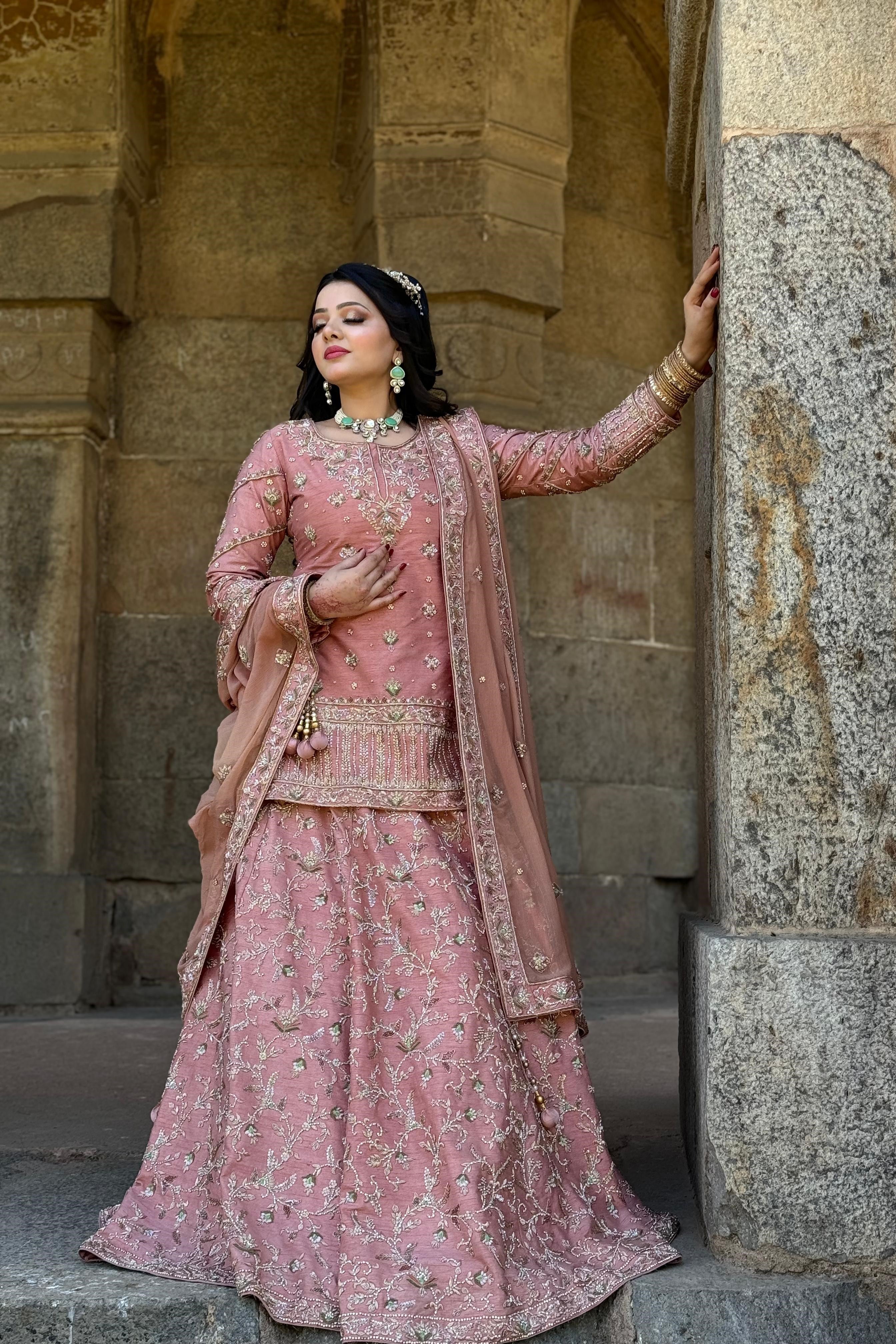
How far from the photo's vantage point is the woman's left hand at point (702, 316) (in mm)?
2783

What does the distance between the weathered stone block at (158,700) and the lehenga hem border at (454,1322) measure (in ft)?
10.8

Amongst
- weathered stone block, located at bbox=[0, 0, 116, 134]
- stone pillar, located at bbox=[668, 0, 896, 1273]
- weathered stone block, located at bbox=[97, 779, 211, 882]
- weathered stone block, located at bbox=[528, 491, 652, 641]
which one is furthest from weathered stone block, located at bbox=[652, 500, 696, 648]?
stone pillar, located at bbox=[668, 0, 896, 1273]

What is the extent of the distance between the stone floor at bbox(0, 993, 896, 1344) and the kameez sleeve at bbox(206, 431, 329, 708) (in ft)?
3.24

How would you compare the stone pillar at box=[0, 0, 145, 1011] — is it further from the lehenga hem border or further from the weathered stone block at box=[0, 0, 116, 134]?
the lehenga hem border

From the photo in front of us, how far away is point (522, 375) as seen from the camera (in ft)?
17.8

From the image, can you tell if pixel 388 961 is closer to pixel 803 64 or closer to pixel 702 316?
pixel 702 316

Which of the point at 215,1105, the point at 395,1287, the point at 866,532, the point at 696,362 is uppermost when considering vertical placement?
the point at 696,362

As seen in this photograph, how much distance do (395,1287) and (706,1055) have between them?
59 cm

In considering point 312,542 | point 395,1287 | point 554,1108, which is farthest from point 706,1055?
point 312,542

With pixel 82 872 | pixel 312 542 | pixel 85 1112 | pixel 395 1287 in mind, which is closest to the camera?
pixel 395 1287

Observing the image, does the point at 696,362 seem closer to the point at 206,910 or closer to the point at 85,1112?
the point at 206,910

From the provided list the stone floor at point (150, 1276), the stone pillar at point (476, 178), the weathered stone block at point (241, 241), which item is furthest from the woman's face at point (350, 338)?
the weathered stone block at point (241, 241)

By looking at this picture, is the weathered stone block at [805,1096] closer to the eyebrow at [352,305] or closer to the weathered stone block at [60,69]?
the eyebrow at [352,305]

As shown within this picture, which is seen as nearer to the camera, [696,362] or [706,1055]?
[706,1055]
